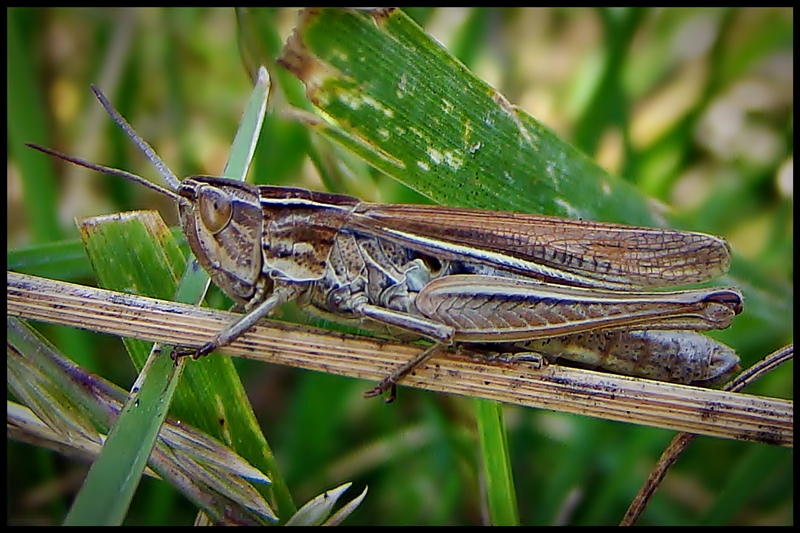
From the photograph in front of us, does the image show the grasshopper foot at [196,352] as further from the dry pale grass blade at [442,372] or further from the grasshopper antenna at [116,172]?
the grasshopper antenna at [116,172]

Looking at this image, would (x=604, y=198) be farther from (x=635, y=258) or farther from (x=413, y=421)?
(x=413, y=421)

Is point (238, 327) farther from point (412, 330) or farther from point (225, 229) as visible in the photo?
point (412, 330)

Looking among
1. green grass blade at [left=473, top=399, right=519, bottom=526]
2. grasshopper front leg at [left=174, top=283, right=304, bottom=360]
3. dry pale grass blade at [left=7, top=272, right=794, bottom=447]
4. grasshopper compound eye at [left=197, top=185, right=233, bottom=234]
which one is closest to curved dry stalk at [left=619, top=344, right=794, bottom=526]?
dry pale grass blade at [left=7, top=272, right=794, bottom=447]

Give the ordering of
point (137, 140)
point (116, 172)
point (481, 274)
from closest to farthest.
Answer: point (116, 172) < point (137, 140) < point (481, 274)

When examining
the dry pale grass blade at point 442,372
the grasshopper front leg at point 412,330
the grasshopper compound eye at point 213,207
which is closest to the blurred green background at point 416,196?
the dry pale grass blade at point 442,372

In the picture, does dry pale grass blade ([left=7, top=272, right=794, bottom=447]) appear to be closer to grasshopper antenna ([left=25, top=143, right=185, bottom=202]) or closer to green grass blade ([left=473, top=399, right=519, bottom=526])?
green grass blade ([left=473, top=399, right=519, bottom=526])

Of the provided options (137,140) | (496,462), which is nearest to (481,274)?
(496,462)
